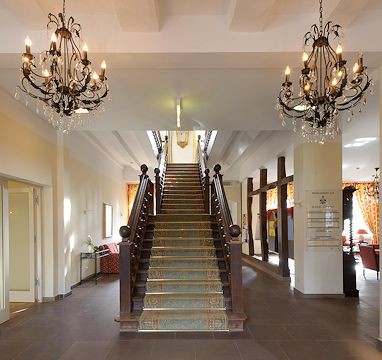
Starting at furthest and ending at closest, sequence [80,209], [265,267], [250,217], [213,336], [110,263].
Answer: [250,217] < [265,267] < [110,263] < [80,209] < [213,336]

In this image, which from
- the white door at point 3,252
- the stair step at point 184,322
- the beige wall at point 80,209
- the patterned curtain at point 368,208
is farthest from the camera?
the patterned curtain at point 368,208

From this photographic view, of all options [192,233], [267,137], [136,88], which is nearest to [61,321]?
[192,233]

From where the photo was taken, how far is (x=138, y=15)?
11.3 feet

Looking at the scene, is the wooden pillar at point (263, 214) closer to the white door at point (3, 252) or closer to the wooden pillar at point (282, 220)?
the wooden pillar at point (282, 220)

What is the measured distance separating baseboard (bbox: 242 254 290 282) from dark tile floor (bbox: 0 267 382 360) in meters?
2.59

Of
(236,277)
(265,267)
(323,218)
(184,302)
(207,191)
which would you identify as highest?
(207,191)

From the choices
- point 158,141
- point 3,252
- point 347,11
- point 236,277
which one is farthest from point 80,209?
point 347,11

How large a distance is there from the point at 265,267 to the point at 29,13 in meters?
9.26

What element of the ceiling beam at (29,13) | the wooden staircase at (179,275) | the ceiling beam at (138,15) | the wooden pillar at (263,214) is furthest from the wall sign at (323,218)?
the ceiling beam at (29,13)

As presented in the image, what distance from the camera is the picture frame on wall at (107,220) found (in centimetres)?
1148

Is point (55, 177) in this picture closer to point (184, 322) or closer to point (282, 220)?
point (184, 322)

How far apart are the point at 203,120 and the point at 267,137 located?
3.23 metres

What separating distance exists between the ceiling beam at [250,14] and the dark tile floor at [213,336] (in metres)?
3.55

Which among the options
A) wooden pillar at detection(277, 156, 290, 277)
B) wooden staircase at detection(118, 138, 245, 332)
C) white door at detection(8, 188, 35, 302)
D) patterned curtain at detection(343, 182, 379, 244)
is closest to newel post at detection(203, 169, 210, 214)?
wooden staircase at detection(118, 138, 245, 332)
